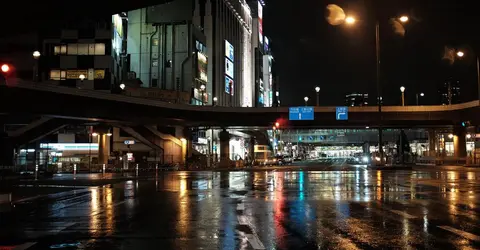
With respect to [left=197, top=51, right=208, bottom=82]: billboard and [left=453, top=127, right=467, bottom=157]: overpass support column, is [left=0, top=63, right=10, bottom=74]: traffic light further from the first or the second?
[left=197, top=51, right=208, bottom=82]: billboard

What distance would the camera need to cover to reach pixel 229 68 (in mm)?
124062

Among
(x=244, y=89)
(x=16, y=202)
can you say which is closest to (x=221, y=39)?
(x=244, y=89)

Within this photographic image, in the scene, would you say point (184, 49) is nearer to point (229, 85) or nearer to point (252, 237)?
point (229, 85)

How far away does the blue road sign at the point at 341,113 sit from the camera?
65562 mm

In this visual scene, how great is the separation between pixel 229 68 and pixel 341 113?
62.3m

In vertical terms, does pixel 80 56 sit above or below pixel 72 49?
below

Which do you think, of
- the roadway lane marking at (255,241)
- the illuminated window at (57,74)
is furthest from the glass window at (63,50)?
the roadway lane marking at (255,241)

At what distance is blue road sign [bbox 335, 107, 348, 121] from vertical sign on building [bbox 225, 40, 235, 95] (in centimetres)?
5811

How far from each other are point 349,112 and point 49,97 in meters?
40.3

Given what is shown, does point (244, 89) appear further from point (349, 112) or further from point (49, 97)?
point (49, 97)

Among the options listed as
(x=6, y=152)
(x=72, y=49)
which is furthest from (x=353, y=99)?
(x=6, y=152)

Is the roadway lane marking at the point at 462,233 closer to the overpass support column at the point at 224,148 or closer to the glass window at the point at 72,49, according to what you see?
the overpass support column at the point at 224,148

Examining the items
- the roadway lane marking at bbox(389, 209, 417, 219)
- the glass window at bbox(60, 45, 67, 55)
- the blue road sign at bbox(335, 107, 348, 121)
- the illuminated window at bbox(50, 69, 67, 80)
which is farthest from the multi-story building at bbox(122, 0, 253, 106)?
the roadway lane marking at bbox(389, 209, 417, 219)

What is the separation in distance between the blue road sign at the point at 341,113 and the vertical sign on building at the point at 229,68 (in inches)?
2288
